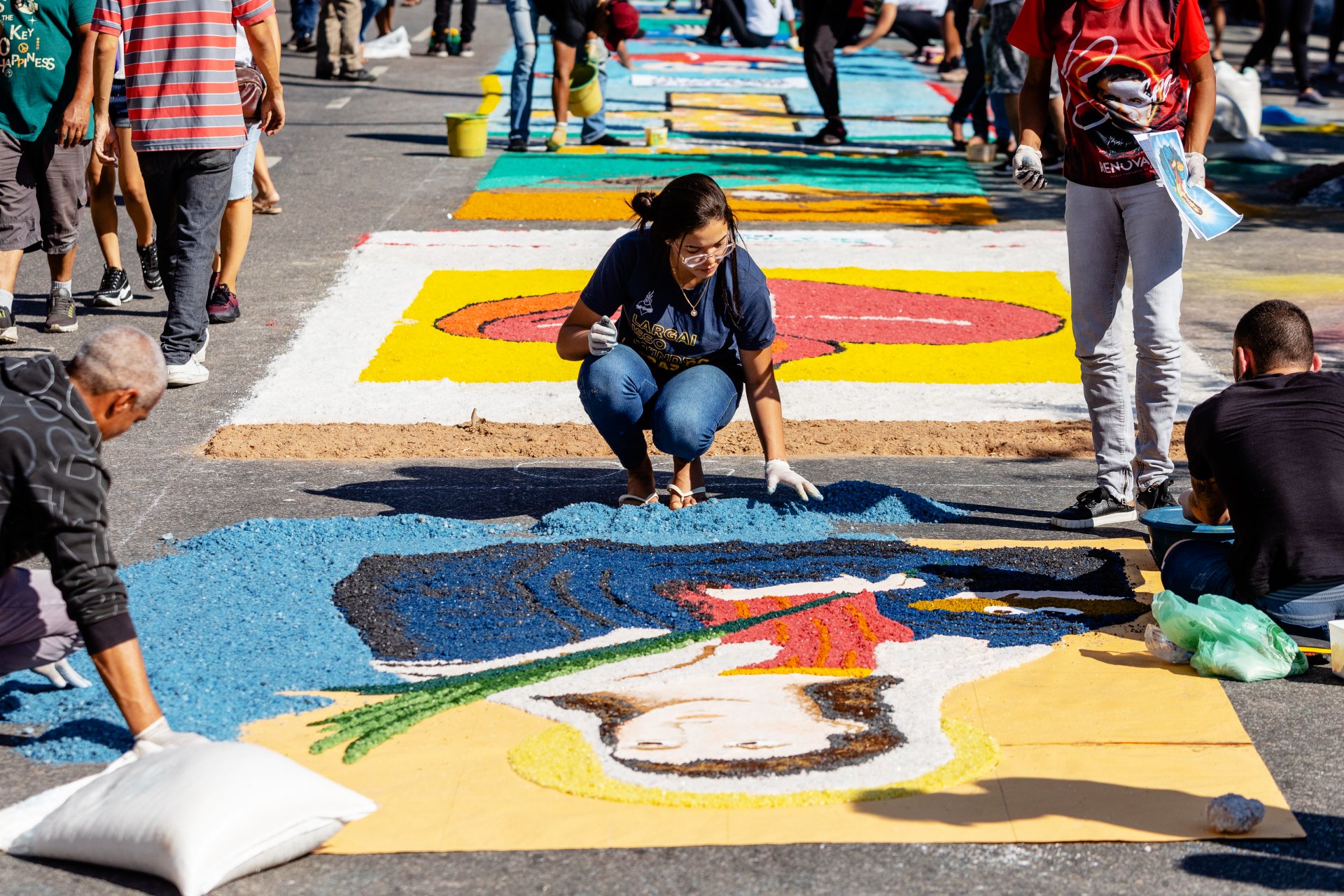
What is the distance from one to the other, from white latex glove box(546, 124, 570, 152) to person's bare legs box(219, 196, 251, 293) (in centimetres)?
609

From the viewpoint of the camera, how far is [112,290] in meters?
8.25

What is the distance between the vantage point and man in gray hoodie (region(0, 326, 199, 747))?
3.24 m

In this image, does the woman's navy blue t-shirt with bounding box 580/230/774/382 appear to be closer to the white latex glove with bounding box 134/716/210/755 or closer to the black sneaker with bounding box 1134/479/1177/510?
the black sneaker with bounding box 1134/479/1177/510

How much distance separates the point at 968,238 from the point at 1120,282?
5146mm

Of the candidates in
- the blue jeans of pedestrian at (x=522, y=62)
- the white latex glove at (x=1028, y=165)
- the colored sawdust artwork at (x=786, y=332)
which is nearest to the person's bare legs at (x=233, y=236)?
the colored sawdust artwork at (x=786, y=332)

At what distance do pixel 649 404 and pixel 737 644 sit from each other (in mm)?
1403

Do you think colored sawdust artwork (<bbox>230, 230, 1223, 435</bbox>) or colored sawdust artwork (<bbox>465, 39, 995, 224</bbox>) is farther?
colored sawdust artwork (<bbox>465, 39, 995, 224</bbox>)

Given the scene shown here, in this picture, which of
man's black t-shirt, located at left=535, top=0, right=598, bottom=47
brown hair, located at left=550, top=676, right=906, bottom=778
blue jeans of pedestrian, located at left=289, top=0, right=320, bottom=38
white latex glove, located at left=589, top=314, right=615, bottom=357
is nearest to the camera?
brown hair, located at left=550, top=676, right=906, bottom=778

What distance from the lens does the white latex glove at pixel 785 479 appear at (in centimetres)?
516

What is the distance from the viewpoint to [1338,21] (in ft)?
64.8

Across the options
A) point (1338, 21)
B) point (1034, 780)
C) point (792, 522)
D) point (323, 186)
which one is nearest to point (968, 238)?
point (323, 186)

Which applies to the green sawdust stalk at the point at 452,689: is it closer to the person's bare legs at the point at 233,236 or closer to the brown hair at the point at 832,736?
the brown hair at the point at 832,736

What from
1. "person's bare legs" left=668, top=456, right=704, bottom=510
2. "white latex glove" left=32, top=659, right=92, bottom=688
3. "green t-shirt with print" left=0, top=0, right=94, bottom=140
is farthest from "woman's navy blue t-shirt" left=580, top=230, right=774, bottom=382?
"green t-shirt with print" left=0, top=0, right=94, bottom=140

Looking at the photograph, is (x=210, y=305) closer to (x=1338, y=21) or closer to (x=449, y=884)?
(x=449, y=884)
